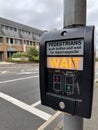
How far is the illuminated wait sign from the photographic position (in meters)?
1.48

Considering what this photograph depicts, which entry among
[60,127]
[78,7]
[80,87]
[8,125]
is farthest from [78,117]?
[8,125]

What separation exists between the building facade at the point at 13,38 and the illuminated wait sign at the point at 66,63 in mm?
38862

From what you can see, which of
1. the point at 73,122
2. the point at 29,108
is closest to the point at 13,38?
the point at 29,108

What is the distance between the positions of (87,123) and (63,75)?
117 inches

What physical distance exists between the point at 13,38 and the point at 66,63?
140 feet

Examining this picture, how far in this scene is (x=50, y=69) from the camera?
1.67 meters

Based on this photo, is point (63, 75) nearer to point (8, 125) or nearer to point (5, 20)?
point (8, 125)

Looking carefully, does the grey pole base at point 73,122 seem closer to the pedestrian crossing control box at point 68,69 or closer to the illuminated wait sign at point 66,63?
the pedestrian crossing control box at point 68,69

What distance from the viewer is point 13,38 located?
1688 inches

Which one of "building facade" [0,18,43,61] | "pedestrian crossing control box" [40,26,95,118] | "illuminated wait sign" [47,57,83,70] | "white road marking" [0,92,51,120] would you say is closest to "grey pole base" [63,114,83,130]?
"pedestrian crossing control box" [40,26,95,118]

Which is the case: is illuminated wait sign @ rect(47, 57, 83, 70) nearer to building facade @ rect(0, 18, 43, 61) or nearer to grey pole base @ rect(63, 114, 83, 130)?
grey pole base @ rect(63, 114, 83, 130)

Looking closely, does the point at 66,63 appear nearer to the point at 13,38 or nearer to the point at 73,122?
the point at 73,122

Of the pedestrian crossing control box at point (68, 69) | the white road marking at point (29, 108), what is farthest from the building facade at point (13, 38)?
the pedestrian crossing control box at point (68, 69)

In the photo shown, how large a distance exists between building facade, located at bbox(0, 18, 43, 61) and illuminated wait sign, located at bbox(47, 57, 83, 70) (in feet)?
128
